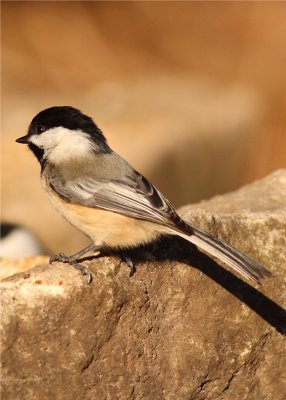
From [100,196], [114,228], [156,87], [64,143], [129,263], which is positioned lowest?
[156,87]

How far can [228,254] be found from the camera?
10.3 feet

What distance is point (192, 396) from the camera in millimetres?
3209

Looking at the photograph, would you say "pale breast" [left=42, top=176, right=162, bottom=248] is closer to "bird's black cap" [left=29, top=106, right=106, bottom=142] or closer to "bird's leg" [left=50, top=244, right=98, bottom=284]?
"bird's leg" [left=50, top=244, right=98, bottom=284]

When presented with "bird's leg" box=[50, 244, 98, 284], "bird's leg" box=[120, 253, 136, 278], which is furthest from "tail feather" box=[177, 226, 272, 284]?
"bird's leg" box=[50, 244, 98, 284]

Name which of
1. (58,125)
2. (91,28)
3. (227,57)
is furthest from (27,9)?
(58,125)

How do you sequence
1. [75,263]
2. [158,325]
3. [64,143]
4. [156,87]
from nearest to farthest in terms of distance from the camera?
[75,263], [158,325], [64,143], [156,87]

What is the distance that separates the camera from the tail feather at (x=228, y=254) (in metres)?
3.12

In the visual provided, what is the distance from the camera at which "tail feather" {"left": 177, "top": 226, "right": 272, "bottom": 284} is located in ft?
10.3

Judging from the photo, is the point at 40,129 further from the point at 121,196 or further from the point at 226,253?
the point at 226,253

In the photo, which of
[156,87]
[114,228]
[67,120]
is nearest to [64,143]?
[67,120]

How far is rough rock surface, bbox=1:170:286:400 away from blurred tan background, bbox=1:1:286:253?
2.89 meters

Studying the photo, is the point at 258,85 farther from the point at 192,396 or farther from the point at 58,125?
the point at 192,396

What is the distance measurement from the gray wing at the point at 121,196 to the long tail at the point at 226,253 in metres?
0.09

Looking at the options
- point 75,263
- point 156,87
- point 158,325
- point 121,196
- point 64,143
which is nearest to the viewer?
point 75,263
